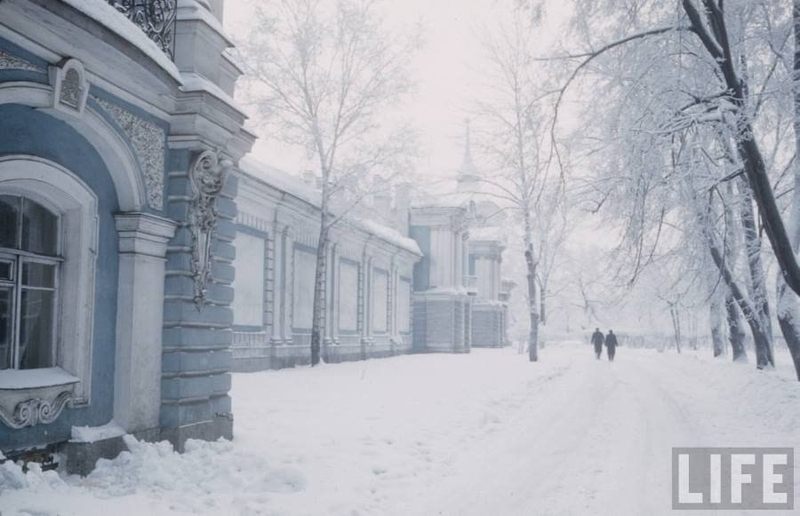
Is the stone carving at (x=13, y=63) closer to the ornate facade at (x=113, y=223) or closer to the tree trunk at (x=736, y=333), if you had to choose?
the ornate facade at (x=113, y=223)

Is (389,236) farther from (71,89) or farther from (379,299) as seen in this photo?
(71,89)

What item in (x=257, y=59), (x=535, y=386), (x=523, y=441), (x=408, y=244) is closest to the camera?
(x=523, y=441)

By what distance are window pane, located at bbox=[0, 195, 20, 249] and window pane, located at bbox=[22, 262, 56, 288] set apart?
0.89ft

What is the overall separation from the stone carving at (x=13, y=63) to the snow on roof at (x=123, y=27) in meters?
0.63

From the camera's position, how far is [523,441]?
969 cm

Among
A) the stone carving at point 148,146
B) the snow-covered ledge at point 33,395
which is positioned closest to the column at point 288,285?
the stone carving at point 148,146

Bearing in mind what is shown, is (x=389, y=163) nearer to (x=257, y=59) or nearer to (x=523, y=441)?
(x=257, y=59)

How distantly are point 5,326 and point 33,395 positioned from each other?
2.28 feet

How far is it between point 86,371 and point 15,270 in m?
1.24

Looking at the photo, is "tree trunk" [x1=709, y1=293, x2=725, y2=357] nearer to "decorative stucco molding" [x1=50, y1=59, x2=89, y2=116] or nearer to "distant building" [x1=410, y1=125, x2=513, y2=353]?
"distant building" [x1=410, y1=125, x2=513, y2=353]

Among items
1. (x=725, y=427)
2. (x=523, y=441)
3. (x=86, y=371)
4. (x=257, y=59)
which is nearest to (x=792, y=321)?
(x=725, y=427)

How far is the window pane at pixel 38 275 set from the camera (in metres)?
6.73

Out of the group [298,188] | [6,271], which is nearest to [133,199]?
[6,271]

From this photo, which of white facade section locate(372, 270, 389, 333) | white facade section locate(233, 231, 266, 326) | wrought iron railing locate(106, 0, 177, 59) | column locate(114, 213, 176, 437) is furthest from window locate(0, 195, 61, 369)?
white facade section locate(372, 270, 389, 333)
